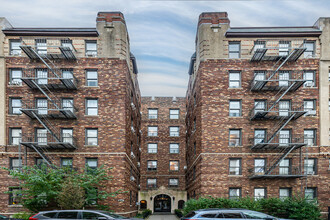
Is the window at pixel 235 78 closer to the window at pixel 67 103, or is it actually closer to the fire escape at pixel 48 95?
the fire escape at pixel 48 95

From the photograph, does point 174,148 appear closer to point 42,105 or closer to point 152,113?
point 152,113

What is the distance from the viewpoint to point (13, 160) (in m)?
28.0

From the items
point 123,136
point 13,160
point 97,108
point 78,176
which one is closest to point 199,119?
point 123,136

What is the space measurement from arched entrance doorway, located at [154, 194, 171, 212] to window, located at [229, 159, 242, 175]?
21526 mm

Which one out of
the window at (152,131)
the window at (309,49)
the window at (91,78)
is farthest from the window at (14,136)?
the window at (309,49)

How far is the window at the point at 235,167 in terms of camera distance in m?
27.9

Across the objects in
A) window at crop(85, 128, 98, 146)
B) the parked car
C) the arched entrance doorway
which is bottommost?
the arched entrance doorway

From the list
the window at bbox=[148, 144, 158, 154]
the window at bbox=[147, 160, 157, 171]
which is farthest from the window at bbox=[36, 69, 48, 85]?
the window at bbox=[147, 160, 157, 171]

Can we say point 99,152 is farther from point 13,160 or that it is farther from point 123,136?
point 13,160

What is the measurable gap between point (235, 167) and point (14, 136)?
19.0 meters

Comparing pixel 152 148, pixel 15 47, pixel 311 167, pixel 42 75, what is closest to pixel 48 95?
pixel 42 75

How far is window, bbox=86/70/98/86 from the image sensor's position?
28.7 m

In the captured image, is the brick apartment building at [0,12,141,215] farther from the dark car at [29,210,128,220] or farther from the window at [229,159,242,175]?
the dark car at [29,210,128,220]

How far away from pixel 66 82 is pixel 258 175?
56.7ft
